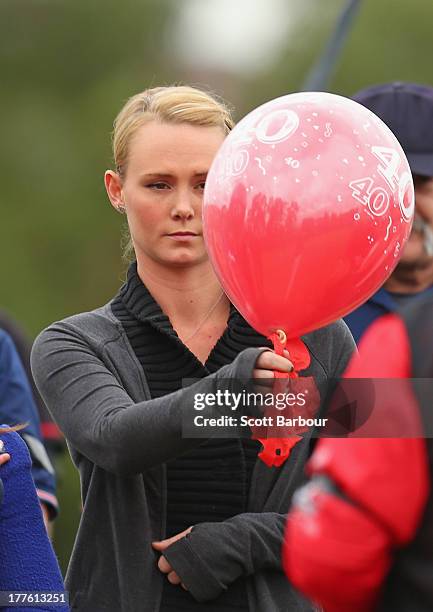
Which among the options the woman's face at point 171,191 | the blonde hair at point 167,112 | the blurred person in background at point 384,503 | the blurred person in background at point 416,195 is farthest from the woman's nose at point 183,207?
the blurred person in background at point 384,503

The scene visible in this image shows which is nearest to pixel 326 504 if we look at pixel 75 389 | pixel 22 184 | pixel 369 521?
pixel 369 521

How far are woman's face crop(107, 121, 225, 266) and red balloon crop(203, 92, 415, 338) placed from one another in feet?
0.95

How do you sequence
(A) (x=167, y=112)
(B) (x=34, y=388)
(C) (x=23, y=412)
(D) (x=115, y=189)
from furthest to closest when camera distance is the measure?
(B) (x=34, y=388)
(C) (x=23, y=412)
(D) (x=115, y=189)
(A) (x=167, y=112)

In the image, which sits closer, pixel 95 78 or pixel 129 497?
pixel 129 497

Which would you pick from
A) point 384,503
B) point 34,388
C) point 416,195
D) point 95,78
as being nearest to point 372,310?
point 416,195

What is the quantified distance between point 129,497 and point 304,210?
28.2 inches

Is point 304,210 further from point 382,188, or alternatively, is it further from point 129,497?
point 129,497

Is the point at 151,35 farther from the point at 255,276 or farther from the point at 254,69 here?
the point at 255,276

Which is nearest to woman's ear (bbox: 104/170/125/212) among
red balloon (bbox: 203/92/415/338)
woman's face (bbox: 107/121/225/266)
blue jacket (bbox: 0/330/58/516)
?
woman's face (bbox: 107/121/225/266)

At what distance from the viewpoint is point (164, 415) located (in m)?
2.86

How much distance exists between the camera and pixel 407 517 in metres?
2.18

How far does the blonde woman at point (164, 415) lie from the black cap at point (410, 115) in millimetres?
778

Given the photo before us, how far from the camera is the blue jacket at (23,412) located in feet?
16.2

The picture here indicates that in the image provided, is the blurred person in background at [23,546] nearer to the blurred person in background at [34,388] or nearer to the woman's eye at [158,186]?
the woman's eye at [158,186]
